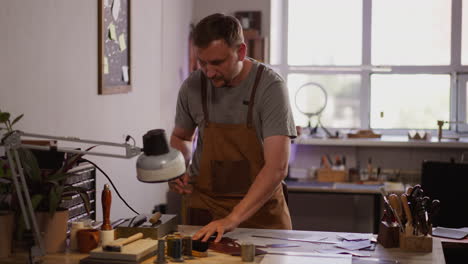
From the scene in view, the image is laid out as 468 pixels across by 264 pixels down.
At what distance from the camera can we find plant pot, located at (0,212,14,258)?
85.0 inches

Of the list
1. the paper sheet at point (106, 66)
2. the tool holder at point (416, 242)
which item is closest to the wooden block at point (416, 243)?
the tool holder at point (416, 242)

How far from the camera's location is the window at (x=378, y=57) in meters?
5.69

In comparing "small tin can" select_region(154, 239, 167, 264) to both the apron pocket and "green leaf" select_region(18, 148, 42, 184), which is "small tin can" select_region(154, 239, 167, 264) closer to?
"green leaf" select_region(18, 148, 42, 184)

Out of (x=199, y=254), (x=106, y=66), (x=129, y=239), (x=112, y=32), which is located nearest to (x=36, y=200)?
(x=129, y=239)

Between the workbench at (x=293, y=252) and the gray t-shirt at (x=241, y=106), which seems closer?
the workbench at (x=293, y=252)

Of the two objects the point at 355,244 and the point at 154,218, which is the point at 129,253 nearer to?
the point at 154,218

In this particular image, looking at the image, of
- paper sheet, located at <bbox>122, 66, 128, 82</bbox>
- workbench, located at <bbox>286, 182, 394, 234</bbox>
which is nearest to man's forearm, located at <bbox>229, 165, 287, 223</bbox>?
paper sheet, located at <bbox>122, 66, 128, 82</bbox>

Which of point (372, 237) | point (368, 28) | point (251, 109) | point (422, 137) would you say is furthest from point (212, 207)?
point (368, 28)

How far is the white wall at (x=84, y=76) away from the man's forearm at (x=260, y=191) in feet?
3.08

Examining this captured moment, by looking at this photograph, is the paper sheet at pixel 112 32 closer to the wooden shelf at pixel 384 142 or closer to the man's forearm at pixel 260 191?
the man's forearm at pixel 260 191

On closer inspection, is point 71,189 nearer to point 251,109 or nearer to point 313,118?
point 251,109

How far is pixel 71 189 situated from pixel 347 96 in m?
3.87

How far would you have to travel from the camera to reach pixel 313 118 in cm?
581

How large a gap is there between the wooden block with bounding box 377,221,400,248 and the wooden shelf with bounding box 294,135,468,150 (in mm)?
2922
